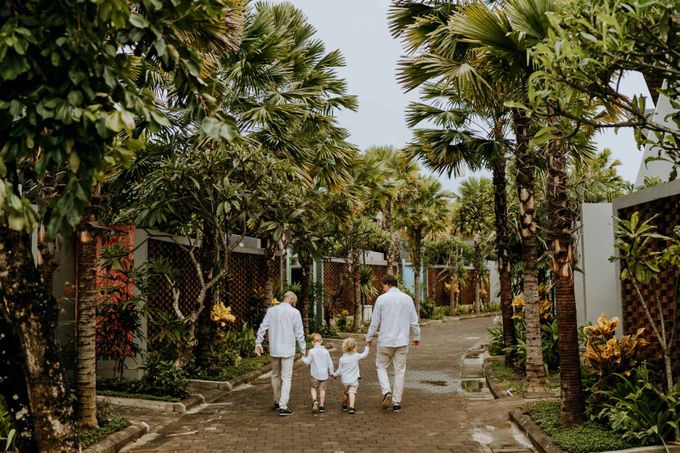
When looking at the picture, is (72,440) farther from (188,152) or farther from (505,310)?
(505,310)

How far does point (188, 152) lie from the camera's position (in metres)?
10.9

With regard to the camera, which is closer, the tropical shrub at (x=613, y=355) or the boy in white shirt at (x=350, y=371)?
the tropical shrub at (x=613, y=355)

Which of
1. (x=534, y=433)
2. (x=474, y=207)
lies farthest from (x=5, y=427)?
(x=474, y=207)

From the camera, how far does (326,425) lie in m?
8.75

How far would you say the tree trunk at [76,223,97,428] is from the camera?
25.7 ft

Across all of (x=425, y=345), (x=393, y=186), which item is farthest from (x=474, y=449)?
(x=393, y=186)

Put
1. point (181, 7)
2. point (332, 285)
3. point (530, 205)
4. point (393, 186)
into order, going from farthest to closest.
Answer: point (332, 285) → point (393, 186) → point (530, 205) → point (181, 7)

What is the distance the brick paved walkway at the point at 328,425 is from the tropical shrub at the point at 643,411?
153 centimetres

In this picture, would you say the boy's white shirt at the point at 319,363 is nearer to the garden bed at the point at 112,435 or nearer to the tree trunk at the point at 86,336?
the garden bed at the point at 112,435

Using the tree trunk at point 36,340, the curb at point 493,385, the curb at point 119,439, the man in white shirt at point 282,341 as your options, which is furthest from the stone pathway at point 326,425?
the tree trunk at point 36,340

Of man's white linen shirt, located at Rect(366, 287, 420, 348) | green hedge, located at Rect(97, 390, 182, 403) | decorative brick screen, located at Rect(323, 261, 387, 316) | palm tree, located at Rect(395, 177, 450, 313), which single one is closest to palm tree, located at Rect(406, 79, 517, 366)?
man's white linen shirt, located at Rect(366, 287, 420, 348)

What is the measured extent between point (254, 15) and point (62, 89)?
31.0 ft

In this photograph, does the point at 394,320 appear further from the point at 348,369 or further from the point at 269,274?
the point at 269,274

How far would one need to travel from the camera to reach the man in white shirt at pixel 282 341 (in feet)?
31.5
